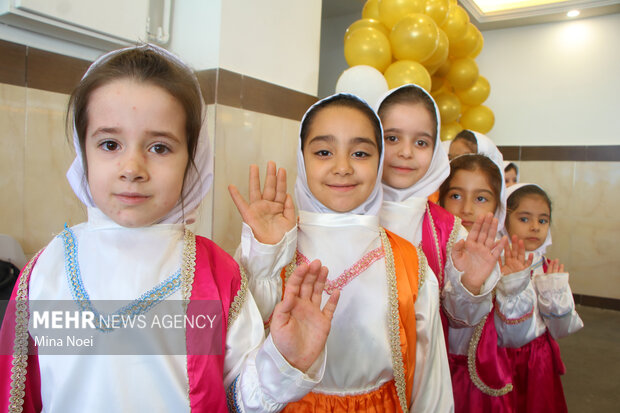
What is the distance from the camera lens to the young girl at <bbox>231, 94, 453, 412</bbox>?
1.22 m

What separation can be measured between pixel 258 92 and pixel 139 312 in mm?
1827

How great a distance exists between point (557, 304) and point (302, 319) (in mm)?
1500

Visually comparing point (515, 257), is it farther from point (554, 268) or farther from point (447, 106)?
point (447, 106)

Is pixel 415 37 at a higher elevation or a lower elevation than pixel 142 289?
higher

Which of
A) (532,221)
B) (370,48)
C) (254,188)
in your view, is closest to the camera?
(254,188)

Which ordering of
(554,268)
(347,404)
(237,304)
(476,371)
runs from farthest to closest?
(554,268) → (476,371) → (347,404) → (237,304)

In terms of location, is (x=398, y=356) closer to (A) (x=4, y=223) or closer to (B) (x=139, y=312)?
(B) (x=139, y=312)

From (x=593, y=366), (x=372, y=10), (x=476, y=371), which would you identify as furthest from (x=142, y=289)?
(x=593, y=366)

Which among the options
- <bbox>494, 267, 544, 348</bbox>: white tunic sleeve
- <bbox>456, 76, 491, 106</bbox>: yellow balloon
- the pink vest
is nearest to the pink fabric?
<bbox>494, 267, 544, 348</bbox>: white tunic sleeve

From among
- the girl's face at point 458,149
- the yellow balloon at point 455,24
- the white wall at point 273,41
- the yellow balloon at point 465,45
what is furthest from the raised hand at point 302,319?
the yellow balloon at point 465,45

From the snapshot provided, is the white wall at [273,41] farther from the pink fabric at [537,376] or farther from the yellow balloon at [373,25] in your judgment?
the pink fabric at [537,376]

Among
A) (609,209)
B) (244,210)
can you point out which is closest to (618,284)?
(609,209)

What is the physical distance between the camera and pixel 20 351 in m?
0.89

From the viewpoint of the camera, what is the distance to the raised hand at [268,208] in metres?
1.25
